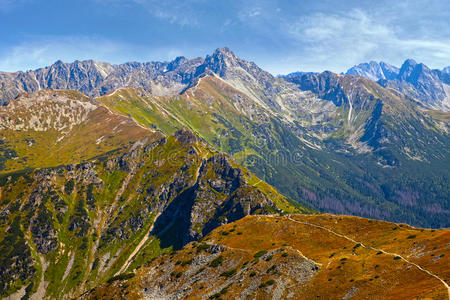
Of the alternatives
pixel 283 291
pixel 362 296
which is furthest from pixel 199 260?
pixel 362 296

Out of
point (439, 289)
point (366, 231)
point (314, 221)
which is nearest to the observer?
point (439, 289)

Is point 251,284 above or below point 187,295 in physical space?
above

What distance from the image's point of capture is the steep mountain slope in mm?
57147

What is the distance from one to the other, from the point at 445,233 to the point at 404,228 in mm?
21103

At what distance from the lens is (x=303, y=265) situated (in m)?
72.4

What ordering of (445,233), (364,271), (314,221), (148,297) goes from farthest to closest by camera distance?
(314,221), (148,297), (445,233), (364,271)

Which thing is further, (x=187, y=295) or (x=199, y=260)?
(x=199, y=260)

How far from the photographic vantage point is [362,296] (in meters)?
54.0

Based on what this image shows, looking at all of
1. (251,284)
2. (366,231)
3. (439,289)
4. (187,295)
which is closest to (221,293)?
(251,284)

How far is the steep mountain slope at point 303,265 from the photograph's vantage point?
57.1 m

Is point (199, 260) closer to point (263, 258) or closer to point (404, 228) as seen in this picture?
point (263, 258)

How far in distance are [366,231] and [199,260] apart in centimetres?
6101

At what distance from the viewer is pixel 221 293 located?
75.9 meters

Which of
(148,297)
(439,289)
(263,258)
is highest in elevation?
(439,289)
